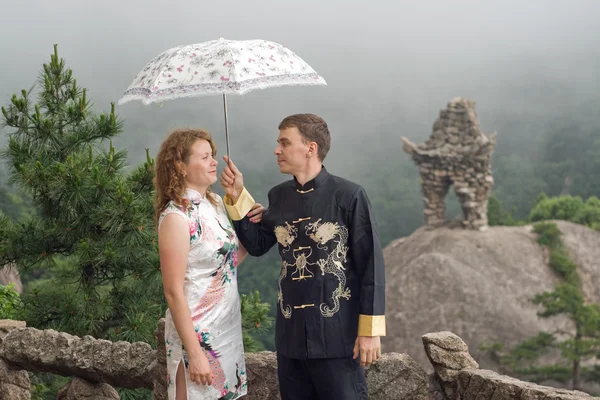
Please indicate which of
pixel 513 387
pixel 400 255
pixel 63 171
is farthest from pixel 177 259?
pixel 400 255

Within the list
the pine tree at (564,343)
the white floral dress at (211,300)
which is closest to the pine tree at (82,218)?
the white floral dress at (211,300)

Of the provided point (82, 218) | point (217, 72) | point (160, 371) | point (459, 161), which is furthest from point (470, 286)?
point (217, 72)

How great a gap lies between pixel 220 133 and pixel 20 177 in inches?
1454

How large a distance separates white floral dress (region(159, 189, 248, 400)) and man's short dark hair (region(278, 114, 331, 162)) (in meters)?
0.46

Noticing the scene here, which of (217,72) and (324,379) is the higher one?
(217,72)

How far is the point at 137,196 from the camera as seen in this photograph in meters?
6.48

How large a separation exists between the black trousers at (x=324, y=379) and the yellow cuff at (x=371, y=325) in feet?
0.54

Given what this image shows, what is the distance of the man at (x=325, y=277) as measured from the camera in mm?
3164

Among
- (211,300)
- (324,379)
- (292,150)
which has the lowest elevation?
(324,379)

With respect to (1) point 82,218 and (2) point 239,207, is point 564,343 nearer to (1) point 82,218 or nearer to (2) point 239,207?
(1) point 82,218

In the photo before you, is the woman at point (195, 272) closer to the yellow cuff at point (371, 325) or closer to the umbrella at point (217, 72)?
the umbrella at point (217, 72)

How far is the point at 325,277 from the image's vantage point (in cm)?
321

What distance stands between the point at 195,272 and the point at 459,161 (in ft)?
55.9

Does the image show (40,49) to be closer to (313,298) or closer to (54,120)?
(54,120)
